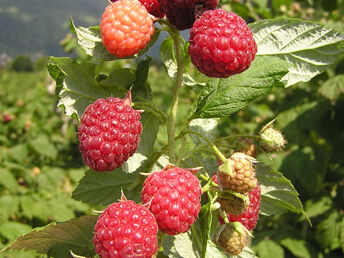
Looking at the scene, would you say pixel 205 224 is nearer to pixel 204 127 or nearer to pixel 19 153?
pixel 204 127

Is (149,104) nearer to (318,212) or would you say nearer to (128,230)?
(128,230)

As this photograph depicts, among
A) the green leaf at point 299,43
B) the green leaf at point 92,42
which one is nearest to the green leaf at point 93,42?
the green leaf at point 92,42

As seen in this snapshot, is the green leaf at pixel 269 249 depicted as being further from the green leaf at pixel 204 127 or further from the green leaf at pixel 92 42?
the green leaf at pixel 92 42

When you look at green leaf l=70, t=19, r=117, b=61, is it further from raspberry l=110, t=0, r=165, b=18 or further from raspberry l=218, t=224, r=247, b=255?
raspberry l=218, t=224, r=247, b=255

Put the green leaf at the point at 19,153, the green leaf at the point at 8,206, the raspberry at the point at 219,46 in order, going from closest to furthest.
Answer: the raspberry at the point at 219,46, the green leaf at the point at 8,206, the green leaf at the point at 19,153

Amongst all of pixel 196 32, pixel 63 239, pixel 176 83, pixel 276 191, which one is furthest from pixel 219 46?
pixel 63 239

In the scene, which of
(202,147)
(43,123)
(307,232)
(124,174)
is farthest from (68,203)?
(43,123)
